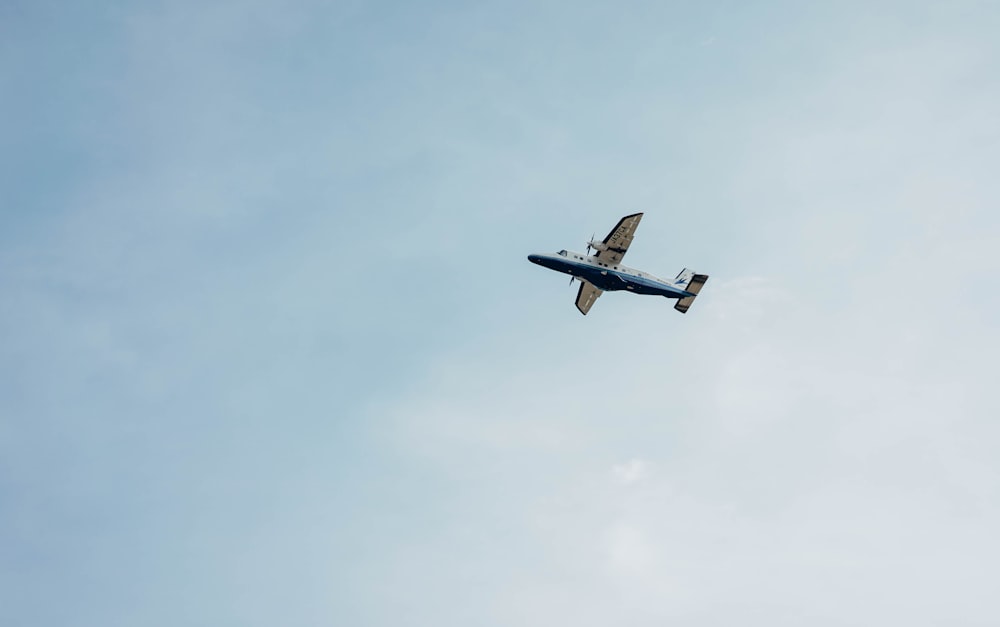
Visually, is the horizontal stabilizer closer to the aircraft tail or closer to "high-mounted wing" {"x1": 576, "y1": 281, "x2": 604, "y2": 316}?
the aircraft tail

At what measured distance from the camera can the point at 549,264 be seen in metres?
131

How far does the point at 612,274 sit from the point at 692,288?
554 inches

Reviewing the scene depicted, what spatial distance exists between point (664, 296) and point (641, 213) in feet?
52.5

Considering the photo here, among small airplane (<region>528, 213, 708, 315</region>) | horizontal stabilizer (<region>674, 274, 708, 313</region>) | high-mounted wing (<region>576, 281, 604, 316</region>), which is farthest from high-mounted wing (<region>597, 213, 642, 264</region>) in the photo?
horizontal stabilizer (<region>674, 274, 708, 313</region>)

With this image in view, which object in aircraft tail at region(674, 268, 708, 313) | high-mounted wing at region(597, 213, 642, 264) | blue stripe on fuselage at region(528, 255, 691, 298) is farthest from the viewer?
aircraft tail at region(674, 268, 708, 313)

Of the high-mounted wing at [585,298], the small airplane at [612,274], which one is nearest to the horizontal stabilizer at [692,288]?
the small airplane at [612,274]

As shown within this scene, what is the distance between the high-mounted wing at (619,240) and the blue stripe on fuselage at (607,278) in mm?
1771

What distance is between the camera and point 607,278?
133000 millimetres

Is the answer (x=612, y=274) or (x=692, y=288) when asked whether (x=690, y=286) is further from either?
(x=612, y=274)

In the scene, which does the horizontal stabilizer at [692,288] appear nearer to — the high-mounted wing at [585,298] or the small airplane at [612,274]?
the small airplane at [612,274]

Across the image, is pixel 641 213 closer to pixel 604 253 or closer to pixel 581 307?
pixel 604 253

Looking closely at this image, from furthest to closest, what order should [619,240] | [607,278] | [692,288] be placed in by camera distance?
Answer: [692,288] → [607,278] → [619,240]

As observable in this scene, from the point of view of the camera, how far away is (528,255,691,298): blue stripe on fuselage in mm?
130625

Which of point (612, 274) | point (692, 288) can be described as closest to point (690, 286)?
point (692, 288)
